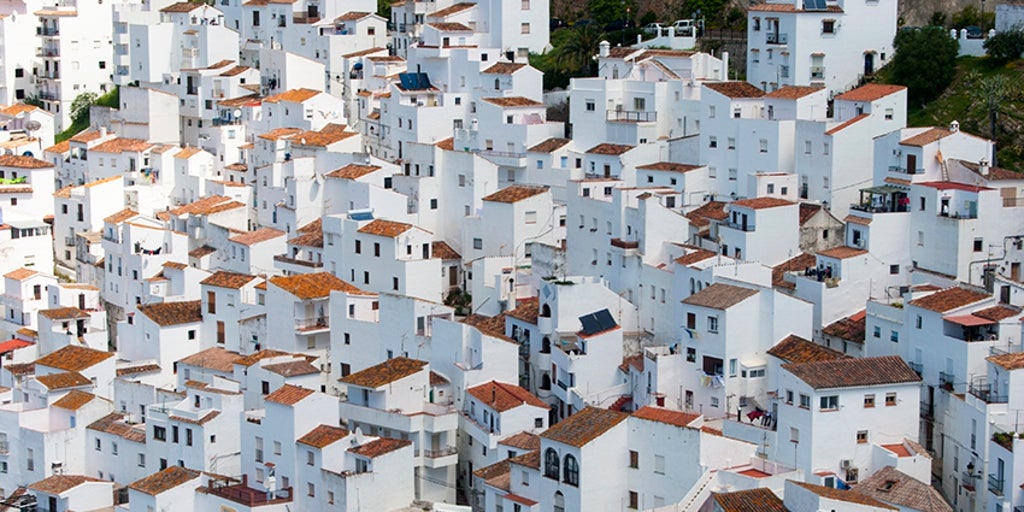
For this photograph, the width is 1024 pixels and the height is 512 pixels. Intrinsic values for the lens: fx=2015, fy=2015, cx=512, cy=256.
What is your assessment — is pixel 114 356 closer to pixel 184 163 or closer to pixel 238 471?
pixel 238 471

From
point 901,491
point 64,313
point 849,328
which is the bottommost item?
point 901,491

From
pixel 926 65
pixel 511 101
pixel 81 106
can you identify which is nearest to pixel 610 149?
pixel 511 101

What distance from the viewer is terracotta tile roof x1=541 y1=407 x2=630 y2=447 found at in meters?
40.9

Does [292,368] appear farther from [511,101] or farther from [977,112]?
[977,112]

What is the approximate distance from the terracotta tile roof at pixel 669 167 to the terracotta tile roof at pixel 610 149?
91 cm

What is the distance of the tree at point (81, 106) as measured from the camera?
7625 cm

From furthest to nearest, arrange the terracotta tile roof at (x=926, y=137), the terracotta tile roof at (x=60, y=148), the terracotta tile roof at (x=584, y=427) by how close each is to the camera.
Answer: the terracotta tile roof at (x=60, y=148) → the terracotta tile roof at (x=926, y=137) → the terracotta tile roof at (x=584, y=427)

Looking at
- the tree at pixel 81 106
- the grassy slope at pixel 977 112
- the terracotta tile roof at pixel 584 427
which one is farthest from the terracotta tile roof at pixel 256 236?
the tree at pixel 81 106

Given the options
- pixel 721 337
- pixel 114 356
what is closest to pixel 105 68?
pixel 114 356

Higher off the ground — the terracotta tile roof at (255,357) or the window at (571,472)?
the terracotta tile roof at (255,357)

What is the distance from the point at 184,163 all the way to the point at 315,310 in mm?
15078

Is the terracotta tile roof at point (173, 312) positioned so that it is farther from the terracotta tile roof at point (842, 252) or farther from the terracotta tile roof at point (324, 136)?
the terracotta tile roof at point (842, 252)

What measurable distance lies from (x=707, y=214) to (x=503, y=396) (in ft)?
27.9

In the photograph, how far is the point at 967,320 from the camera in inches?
1620
